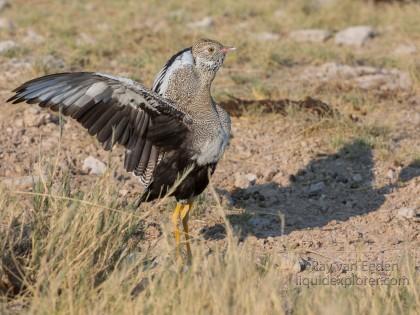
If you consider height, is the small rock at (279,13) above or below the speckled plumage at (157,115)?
above

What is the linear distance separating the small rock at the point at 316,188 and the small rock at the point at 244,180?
1.56ft

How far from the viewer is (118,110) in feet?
18.5

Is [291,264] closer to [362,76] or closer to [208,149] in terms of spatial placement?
[208,149]

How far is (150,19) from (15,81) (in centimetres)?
321

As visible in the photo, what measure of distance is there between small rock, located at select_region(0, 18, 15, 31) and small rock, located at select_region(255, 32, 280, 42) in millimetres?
2887

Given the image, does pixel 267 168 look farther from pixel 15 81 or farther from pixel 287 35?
pixel 287 35

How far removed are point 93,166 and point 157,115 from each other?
5.37ft

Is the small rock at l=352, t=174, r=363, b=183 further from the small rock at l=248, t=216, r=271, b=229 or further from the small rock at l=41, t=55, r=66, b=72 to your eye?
the small rock at l=41, t=55, r=66, b=72

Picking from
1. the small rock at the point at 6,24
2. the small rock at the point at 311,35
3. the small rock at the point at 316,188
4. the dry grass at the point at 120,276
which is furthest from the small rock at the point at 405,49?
the dry grass at the point at 120,276

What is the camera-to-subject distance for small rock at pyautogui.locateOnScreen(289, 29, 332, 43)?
35.2 ft

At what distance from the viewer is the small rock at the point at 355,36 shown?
1069cm

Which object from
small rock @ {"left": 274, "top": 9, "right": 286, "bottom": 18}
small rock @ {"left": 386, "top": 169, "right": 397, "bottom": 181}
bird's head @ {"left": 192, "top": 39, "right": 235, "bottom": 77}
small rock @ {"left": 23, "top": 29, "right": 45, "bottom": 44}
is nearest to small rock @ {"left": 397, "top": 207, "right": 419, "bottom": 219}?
small rock @ {"left": 386, "top": 169, "right": 397, "bottom": 181}

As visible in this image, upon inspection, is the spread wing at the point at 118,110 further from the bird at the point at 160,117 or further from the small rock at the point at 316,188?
the small rock at the point at 316,188

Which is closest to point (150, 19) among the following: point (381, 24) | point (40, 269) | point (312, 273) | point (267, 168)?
point (381, 24)
